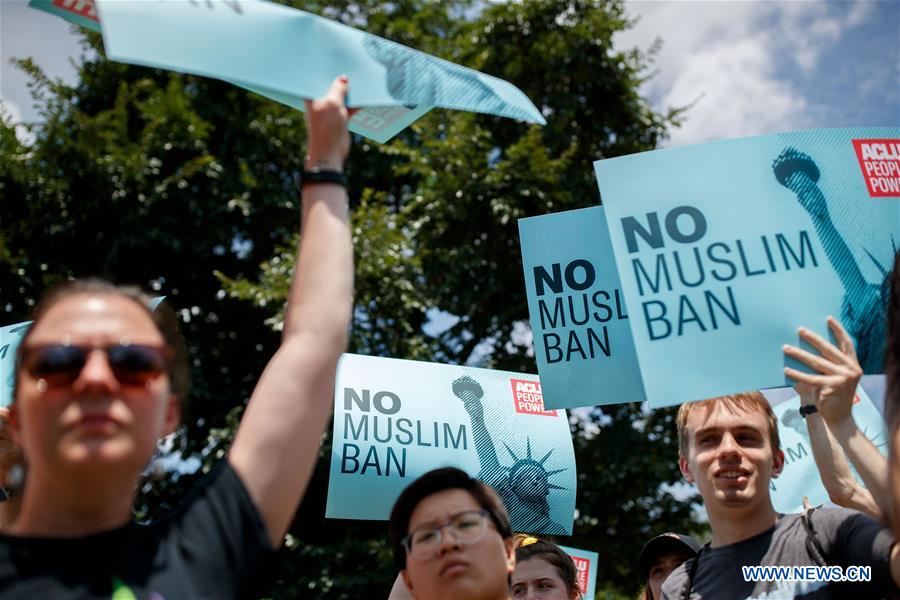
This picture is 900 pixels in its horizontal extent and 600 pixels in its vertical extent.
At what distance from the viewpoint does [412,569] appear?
2020 mm

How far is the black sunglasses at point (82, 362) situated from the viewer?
49.3 inches

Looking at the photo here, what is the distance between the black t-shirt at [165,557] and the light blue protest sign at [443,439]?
1.91m

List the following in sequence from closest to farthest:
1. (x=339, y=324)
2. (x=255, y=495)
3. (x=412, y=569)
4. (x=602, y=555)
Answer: (x=255, y=495), (x=339, y=324), (x=412, y=569), (x=602, y=555)

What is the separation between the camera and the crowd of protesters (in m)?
Answer: 1.23

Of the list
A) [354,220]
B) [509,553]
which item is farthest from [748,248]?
[354,220]

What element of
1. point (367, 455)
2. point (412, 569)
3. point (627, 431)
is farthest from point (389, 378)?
point (627, 431)

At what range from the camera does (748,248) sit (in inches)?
83.9

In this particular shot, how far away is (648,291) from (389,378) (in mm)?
1666

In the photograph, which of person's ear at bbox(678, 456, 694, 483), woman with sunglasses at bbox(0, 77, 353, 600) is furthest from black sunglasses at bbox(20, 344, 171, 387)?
person's ear at bbox(678, 456, 694, 483)

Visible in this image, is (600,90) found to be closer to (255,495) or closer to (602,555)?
(602,555)

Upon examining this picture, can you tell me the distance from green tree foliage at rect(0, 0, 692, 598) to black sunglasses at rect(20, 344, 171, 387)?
7617mm

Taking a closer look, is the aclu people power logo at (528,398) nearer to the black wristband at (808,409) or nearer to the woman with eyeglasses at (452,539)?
the woman with eyeglasses at (452,539)

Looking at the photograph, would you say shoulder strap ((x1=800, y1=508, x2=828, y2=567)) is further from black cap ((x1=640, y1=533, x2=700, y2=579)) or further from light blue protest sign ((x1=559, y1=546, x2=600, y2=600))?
light blue protest sign ((x1=559, y1=546, x2=600, y2=600))

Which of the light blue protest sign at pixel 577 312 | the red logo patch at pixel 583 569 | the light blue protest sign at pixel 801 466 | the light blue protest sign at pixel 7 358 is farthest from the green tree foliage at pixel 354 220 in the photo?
the light blue protest sign at pixel 577 312
